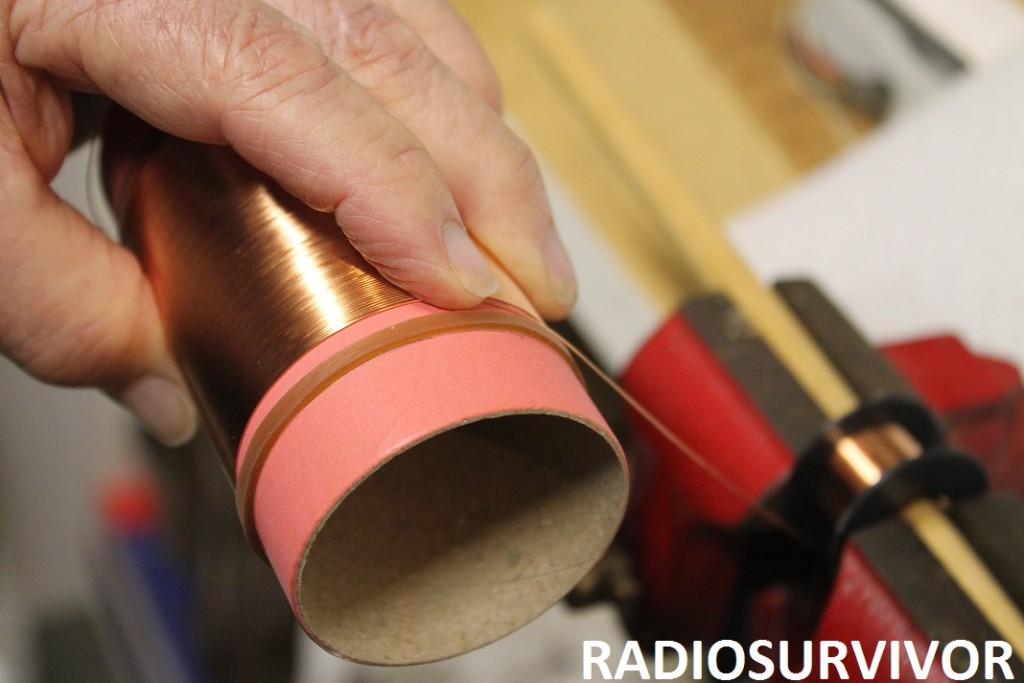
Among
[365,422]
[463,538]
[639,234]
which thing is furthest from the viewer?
[639,234]

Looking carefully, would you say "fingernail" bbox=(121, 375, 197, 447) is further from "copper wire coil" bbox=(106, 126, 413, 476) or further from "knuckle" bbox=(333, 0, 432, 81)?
"knuckle" bbox=(333, 0, 432, 81)

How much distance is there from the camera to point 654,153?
86 cm

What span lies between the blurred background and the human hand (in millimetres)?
350

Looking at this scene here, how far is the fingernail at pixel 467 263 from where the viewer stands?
0.42m

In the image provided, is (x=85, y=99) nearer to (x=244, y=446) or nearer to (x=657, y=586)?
(x=244, y=446)

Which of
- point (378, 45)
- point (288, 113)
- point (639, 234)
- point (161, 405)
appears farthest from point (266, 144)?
point (639, 234)

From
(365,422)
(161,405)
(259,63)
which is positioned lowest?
(161,405)

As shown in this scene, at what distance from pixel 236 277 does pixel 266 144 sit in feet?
0.22

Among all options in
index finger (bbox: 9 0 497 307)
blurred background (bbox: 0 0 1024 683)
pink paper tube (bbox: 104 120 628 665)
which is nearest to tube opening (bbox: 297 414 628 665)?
pink paper tube (bbox: 104 120 628 665)

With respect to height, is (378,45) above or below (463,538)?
above

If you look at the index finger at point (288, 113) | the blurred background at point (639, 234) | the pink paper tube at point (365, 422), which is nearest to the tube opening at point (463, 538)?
the pink paper tube at point (365, 422)

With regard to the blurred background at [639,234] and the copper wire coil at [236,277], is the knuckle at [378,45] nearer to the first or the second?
the copper wire coil at [236,277]

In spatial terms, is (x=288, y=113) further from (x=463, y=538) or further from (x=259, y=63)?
(x=463, y=538)

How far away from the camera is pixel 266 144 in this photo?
1.39 feet
